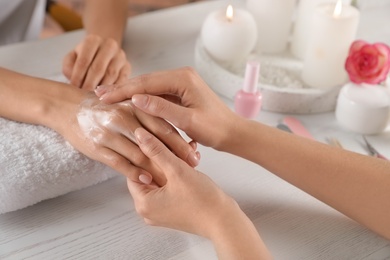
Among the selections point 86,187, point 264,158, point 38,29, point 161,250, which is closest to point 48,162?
point 86,187

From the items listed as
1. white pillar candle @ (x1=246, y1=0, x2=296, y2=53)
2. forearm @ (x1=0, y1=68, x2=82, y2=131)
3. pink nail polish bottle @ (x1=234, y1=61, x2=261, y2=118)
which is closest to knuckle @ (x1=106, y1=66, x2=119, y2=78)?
forearm @ (x1=0, y1=68, x2=82, y2=131)

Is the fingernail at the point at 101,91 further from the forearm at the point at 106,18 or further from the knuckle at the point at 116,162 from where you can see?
the forearm at the point at 106,18

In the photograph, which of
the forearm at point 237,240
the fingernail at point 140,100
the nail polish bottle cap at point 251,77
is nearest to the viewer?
the forearm at point 237,240

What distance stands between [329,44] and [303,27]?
100 mm

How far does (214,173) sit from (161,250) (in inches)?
6.8

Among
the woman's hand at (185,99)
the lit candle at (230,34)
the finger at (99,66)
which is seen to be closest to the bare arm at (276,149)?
the woman's hand at (185,99)

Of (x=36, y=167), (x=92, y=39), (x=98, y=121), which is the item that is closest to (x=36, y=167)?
(x=36, y=167)

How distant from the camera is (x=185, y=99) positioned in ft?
2.64

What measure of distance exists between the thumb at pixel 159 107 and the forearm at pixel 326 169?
9 cm

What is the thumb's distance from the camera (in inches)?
30.2

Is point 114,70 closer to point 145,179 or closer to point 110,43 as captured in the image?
point 110,43

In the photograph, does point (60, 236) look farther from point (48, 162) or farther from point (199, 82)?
point (199, 82)

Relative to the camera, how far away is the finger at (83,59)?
92 cm

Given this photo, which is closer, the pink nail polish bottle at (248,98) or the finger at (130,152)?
the finger at (130,152)
